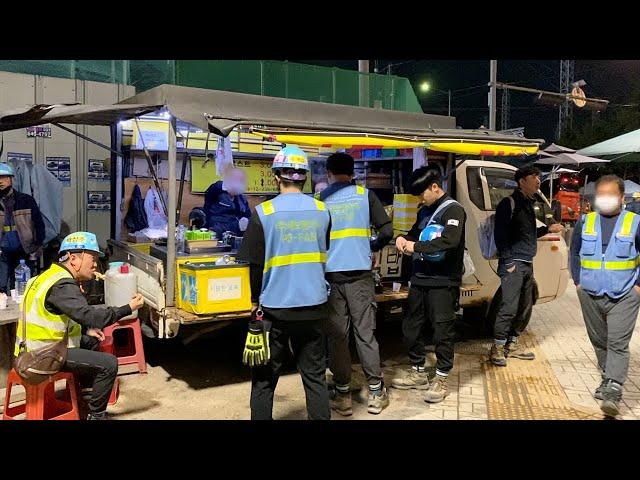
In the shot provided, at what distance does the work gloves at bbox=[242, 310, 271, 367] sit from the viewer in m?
3.60

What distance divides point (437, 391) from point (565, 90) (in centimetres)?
3618

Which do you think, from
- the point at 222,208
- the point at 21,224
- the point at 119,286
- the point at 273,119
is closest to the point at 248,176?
the point at 222,208

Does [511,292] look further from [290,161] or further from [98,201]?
[98,201]

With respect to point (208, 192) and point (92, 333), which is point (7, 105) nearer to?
point (208, 192)

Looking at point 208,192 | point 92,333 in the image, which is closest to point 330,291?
point 92,333

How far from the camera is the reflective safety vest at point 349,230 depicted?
4.60 m

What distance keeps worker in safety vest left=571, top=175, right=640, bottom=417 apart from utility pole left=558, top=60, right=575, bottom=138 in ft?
97.6

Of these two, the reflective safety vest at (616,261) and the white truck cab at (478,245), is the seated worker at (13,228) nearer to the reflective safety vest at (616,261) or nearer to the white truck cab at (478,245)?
the white truck cab at (478,245)

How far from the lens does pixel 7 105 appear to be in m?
7.82

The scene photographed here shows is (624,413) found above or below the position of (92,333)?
below

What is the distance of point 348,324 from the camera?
468 centimetres

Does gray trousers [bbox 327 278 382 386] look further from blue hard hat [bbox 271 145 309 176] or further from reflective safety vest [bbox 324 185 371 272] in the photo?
blue hard hat [bbox 271 145 309 176]

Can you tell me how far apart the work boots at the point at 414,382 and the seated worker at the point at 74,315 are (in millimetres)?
2517
